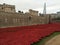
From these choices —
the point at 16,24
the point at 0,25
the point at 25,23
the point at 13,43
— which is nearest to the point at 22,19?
the point at 25,23

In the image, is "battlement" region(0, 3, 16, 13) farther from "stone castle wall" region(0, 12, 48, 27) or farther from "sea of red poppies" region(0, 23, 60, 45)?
"sea of red poppies" region(0, 23, 60, 45)

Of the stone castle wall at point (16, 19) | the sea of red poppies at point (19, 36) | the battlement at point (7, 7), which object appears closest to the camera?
the sea of red poppies at point (19, 36)

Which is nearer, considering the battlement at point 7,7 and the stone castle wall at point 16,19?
the stone castle wall at point 16,19

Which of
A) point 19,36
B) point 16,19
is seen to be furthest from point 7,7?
point 19,36

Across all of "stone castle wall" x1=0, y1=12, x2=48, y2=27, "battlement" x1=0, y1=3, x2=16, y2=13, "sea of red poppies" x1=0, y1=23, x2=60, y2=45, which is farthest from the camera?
"battlement" x1=0, y1=3, x2=16, y2=13

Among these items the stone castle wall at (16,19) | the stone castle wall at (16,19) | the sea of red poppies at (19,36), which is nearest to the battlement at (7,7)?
the stone castle wall at (16,19)

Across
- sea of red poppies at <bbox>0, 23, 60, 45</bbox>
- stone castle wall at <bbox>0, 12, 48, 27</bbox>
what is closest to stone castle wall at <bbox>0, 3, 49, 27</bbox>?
stone castle wall at <bbox>0, 12, 48, 27</bbox>

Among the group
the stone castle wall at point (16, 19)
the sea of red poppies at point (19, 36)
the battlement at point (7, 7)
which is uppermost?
the battlement at point (7, 7)

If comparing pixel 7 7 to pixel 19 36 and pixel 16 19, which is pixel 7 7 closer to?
pixel 16 19

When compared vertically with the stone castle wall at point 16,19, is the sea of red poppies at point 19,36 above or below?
below

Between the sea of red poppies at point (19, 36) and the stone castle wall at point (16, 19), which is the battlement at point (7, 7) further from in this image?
the sea of red poppies at point (19, 36)

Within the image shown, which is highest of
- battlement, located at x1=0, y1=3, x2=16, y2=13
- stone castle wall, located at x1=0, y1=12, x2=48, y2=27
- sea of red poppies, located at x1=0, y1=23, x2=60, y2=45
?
battlement, located at x1=0, y1=3, x2=16, y2=13

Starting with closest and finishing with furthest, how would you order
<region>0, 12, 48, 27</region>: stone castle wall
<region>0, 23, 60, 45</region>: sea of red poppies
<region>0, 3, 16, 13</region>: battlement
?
1. <region>0, 23, 60, 45</region>: sea of red poppies
2. <region>0, 12, 48, 27</region>: stone castle wall
3. <region>0, 3, 16, 13</region>: battlement

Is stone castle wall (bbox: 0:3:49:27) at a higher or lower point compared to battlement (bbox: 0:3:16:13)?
lower
